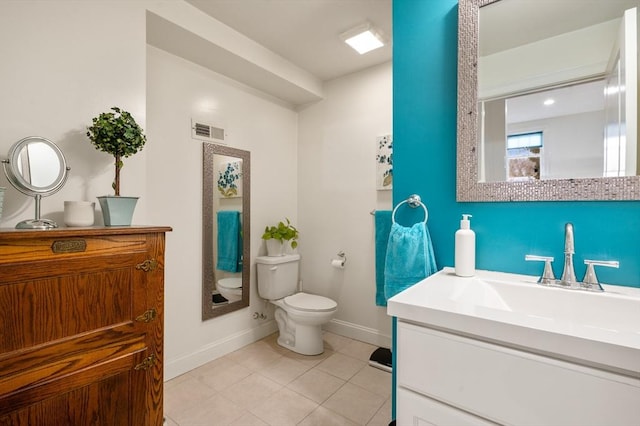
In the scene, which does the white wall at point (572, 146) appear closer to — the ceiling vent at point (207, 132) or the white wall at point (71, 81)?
the white wall at point (71, 81)

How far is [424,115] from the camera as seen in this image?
133cm

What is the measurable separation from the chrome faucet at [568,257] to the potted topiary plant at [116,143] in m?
1.72

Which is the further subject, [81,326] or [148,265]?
[148,265]

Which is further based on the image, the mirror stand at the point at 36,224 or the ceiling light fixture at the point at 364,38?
the ceiling light fixture at the point at 364,38

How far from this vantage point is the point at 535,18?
1.09 m

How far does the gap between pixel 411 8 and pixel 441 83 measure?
0.40 m

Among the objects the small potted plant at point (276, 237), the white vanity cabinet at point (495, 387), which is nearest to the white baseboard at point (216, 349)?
the small potted plant at point (276, 237)

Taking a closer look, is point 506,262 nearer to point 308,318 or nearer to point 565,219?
point 565,219

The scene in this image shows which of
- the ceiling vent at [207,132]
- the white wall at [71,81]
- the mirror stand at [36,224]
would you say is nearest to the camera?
the mirror stand at [36,224]

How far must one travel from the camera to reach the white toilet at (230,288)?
94.4 inches

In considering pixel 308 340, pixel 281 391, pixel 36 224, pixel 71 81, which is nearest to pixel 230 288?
pixel 308 340

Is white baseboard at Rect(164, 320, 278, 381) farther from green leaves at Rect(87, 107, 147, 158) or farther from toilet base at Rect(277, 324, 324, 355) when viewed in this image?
green leaves at Rect(87, 107, 147, 158)

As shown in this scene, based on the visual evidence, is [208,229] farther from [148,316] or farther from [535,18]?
[535,18]

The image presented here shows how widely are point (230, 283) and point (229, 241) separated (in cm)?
36
